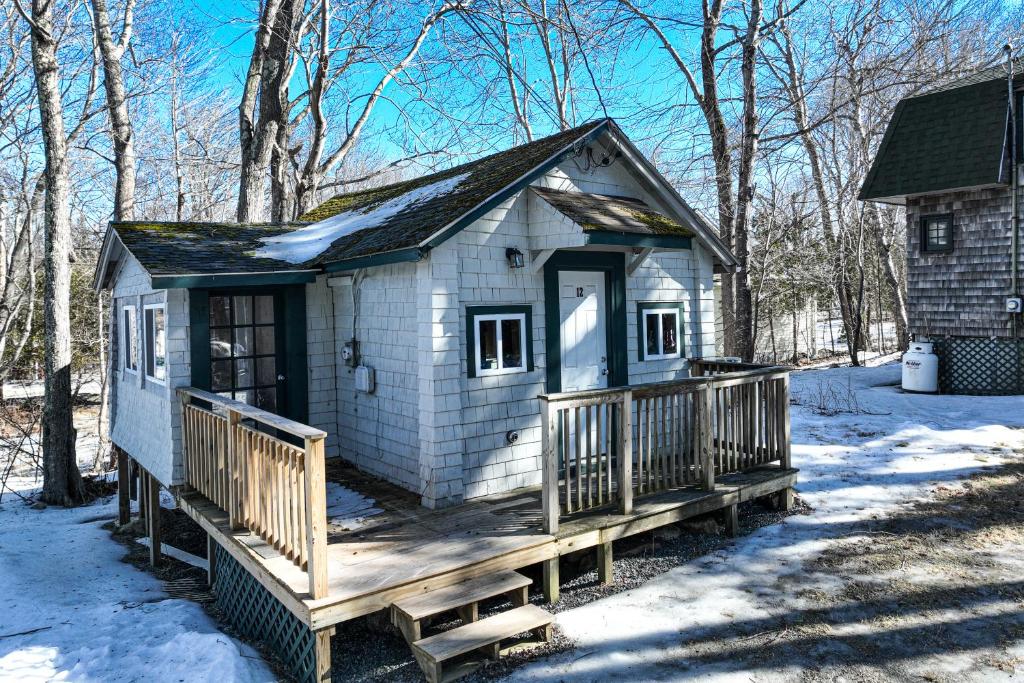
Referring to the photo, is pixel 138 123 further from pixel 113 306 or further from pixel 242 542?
pixel 242 542

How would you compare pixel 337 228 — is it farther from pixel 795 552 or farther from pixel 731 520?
pixel 795 552

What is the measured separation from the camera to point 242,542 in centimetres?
538

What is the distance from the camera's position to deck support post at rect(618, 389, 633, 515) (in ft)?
19.3

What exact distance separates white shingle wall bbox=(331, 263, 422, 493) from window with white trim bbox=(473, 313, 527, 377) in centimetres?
61

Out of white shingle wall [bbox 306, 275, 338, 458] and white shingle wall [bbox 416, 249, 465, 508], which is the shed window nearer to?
white shingle wall [bbox 416, 249, 465, 508]

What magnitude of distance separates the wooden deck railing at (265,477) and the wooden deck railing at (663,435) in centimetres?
180

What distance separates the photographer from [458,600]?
4.69m

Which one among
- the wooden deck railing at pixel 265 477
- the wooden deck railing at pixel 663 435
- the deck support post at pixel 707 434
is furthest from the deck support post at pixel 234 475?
the deck support post at pixel 707 434

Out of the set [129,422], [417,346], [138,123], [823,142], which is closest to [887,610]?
[417,346]

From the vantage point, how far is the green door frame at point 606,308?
284 inches

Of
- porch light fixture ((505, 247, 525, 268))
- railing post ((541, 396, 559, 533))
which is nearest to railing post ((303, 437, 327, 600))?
railing post ((541, 396, 559, 533))

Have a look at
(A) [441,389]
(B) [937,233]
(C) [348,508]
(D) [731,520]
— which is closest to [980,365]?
(B) [937,233]

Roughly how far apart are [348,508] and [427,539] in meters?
1.20

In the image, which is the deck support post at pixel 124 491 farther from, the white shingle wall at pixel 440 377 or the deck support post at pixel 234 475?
the white shingle wall at pixel 440 377
